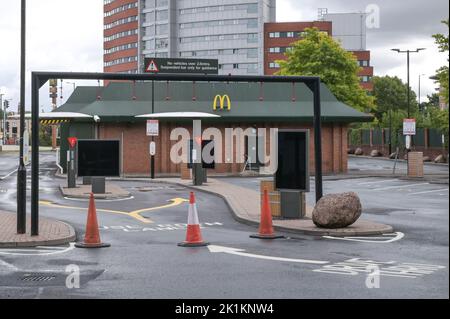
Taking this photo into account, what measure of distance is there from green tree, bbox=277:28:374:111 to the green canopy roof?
18481 mm

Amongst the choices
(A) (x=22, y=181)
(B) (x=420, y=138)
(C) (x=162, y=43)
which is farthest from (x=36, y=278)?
(C) (x=162, y=43)

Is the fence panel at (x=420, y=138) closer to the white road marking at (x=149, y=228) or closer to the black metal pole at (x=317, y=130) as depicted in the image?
the black metal pole at (x=317, y=130)

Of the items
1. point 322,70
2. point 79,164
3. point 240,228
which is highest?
point 322,70

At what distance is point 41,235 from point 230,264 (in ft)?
16.8

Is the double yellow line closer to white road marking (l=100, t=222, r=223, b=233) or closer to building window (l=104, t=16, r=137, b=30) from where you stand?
white road marking (l=100, t=222, r=223, b=233)

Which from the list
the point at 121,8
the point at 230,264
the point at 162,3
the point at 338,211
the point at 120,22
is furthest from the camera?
the point at 120,22

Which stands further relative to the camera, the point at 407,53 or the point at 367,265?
the point at 407,53

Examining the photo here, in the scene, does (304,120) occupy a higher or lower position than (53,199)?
higher

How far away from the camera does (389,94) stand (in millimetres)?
127250

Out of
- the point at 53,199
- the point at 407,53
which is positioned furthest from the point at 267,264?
the point at 407,53

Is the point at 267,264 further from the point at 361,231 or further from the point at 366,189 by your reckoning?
the point at 366,189

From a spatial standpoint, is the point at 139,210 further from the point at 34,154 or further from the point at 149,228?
the point at 34,154

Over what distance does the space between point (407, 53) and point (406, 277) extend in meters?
54.2

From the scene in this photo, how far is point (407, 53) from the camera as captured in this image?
6100 centimetres
